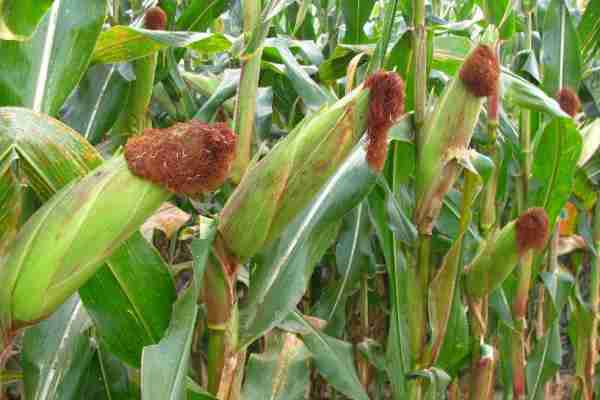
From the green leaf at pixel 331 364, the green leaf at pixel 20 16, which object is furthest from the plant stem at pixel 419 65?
the green leaf at pixel 20 16

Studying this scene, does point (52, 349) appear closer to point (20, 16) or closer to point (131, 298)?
point (131, 298)

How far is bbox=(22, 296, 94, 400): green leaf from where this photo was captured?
0.95m

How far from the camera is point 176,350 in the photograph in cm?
83

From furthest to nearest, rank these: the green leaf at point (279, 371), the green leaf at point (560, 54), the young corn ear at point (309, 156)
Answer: the green leaf at point (560, 54)
the green leaf at point (279, 371)
the young corn ear at point (309, 156)

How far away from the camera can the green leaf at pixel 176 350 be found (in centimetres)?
79

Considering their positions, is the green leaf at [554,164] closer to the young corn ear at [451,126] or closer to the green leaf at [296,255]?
the young corn ear at [451,126]

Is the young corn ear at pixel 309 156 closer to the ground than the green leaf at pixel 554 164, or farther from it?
farther from it

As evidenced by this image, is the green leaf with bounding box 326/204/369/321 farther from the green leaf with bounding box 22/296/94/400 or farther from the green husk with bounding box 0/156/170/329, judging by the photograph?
the green husk with bounding box 0/156/170/329

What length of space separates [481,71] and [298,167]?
39cm

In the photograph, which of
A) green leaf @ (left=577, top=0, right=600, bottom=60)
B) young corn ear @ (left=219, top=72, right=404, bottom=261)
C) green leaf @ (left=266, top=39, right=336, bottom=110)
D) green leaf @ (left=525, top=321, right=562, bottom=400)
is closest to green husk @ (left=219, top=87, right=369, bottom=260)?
young corn ear @ (left=219, top=72, right=404, bottom=261)

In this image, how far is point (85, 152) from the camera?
2.48 feet

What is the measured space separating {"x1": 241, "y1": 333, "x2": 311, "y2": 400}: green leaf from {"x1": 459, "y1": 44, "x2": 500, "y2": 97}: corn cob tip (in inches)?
22.9

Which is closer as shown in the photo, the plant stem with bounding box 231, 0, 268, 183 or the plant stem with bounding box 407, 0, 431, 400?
the plant stem with bounding box 231, 0, 268, 183

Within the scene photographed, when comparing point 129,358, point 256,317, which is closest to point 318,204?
point 256,317
